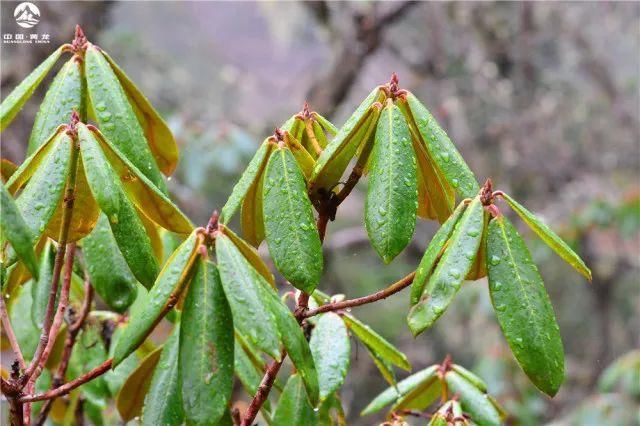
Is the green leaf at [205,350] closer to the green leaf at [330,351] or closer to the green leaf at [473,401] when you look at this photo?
the green leaf at [330,351]

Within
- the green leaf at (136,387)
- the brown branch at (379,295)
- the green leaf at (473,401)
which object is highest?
the brown branch at (379,295)

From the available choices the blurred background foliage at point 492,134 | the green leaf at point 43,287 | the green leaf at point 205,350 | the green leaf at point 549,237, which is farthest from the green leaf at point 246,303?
the blurred background foliage at point 492,134

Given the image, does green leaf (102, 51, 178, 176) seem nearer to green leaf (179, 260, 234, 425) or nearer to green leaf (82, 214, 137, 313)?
green leaf (82, 214, 137, 313)

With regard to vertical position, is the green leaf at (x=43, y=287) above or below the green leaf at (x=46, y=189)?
below

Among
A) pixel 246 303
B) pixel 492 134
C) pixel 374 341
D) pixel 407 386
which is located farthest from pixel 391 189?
pixel 492 134

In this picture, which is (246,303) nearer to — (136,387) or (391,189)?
(391,189)

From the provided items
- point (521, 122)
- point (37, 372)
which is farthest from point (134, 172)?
point (521, 122)
